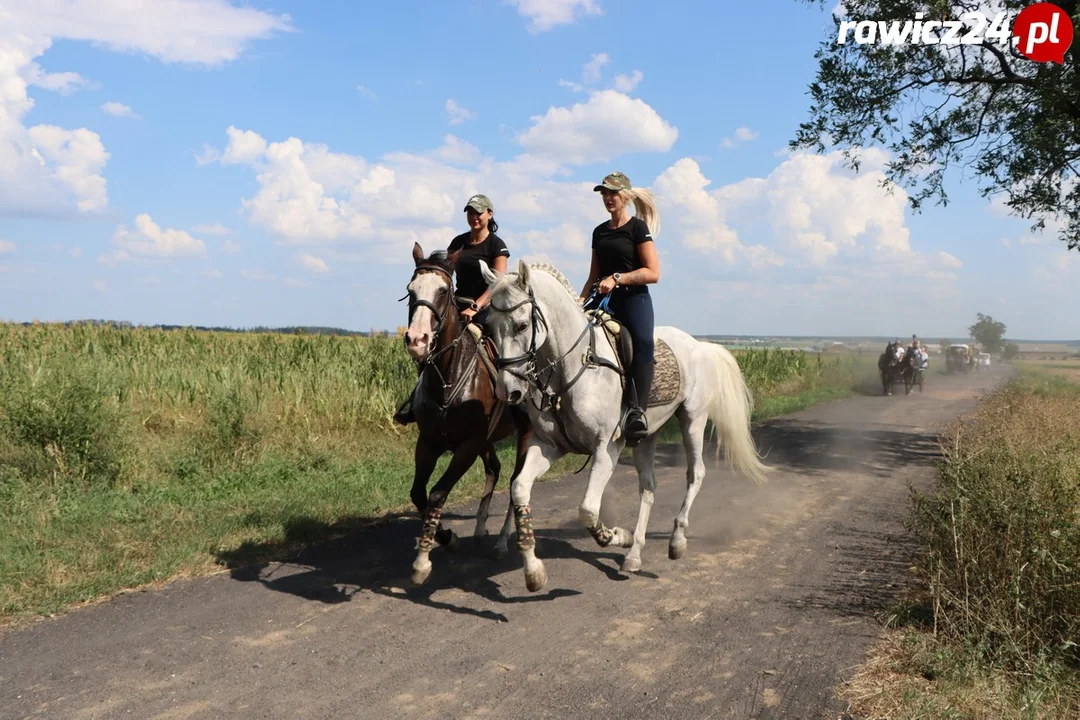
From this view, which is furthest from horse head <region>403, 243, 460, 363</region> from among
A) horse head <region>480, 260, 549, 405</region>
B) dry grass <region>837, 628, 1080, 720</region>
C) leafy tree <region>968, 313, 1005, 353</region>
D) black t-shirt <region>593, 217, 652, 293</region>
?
leafy tree <region>968, 313, 1005, 353</region>

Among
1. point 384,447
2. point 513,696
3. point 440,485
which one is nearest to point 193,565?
point 440,485

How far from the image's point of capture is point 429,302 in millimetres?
5887

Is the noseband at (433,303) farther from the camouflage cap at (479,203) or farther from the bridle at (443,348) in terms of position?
the camouflage cap at (479,203)

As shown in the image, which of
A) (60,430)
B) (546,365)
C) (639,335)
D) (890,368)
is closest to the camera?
(546,365)

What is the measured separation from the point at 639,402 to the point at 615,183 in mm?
1868

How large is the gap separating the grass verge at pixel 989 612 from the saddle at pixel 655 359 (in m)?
2.26

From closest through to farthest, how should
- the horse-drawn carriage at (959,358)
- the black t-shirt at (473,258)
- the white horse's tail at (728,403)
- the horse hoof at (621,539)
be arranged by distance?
the black t-shirt at (473,258) → the horse hoof at (621,539) → the white horse's tail at (728,403) → the horse-drawn carriage at (959,358)

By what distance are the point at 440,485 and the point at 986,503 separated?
4211mm

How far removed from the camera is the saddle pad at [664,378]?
693cm

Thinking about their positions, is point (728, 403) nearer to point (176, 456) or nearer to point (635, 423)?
point (635, 423)

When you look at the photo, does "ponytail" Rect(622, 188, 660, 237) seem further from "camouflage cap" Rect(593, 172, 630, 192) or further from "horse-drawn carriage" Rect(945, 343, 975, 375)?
"horse-drawn carriage" Rect(945, 343, 975, 375)

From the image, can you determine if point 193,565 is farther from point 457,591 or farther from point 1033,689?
point 1033,689

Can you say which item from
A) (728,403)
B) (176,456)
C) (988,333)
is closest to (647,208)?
(728,403)

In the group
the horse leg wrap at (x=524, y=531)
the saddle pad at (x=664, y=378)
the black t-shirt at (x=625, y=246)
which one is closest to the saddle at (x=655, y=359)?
the saddle pad at (x=664, y=378)
